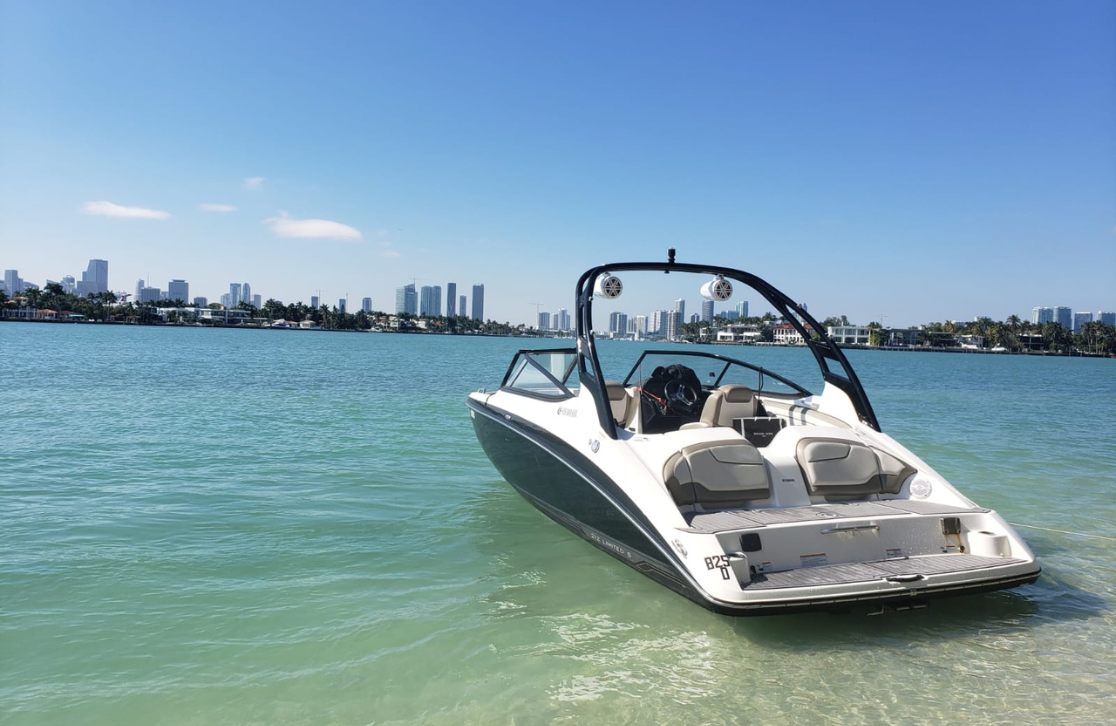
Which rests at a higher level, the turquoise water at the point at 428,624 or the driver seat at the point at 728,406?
the driver seat at the point at 728,406

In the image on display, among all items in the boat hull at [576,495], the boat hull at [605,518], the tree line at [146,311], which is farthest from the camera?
the tree line at [146,311]

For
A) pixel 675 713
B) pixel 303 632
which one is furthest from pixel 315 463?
pixel 675 713

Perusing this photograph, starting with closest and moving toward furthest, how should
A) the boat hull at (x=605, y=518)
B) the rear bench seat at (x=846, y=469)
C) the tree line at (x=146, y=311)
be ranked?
the boat hull at (x=605, y=518)
the rear bench seat at (x=846, y=469)
the tree line at (x=146, y=311)

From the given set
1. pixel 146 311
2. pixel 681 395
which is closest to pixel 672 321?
pixel 681 395

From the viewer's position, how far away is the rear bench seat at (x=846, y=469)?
513cm

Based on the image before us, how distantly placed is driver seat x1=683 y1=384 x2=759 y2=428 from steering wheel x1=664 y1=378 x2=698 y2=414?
1.71 ft

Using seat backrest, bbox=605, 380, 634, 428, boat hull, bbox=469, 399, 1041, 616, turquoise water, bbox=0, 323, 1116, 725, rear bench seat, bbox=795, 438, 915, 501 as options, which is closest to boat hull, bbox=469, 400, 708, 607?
boat hull, bbox=469, 399, 1041, 616

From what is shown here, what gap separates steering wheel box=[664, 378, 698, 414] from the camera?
6.96m

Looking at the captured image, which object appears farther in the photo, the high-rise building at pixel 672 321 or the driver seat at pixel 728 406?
the high-rise building at pixel 672 321

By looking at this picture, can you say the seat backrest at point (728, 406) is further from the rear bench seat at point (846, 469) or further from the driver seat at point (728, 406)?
the rear bench seat at point (846, 469)

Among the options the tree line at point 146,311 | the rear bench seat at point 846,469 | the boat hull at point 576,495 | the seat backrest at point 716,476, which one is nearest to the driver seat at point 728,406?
the rear bench seat at point 846,469

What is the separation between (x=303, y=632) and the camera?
176 inches

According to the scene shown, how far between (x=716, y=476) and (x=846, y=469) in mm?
1112

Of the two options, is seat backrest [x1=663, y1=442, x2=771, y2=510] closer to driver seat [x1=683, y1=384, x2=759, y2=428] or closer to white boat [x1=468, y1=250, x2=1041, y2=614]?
white boat [x1=468, y1=250, x2=1041, y2=614]
